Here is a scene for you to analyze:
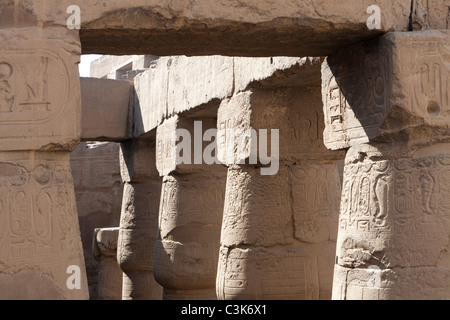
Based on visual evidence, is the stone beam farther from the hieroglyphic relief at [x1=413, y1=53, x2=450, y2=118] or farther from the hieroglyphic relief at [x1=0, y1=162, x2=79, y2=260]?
the hieroglyphic relief at [x1=0, y1=162, x2=79, y2=260]

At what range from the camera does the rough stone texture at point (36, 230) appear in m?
3.46

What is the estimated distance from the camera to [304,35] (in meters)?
4.05

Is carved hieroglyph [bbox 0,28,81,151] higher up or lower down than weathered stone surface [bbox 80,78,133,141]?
lower down

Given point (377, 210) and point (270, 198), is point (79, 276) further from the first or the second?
point (270, 198)

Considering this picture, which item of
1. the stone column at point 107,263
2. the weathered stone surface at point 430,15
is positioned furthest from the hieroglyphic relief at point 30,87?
the stone column at point 107,263

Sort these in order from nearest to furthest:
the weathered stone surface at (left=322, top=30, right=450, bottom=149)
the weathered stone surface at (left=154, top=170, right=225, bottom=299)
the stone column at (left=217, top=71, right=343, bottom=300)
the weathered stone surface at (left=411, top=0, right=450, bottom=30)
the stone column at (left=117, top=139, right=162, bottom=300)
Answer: the weathered stone surface at (left=322, top=30, right=450, bottom=149), the weathered stone surface at (left=411, top=0, right=450, bottom=30), the stone column at (left=217, top=71, right=343, bottom=300), the weathered stone surface at (left=154, top=170, right=225, bottom=299), the stone column at (left=117, top=139, right=162, bottom=300)

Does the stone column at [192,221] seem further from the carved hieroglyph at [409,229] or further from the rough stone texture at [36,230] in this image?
the rough stone texture at [36,230]

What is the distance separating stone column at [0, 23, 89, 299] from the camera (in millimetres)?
3469

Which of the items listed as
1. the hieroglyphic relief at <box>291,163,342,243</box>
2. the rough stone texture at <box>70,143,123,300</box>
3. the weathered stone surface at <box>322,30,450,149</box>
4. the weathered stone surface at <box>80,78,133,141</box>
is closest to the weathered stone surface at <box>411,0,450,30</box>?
the weathered stone surface at <box>322,30,450,149</box>

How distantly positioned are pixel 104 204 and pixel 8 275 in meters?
9.79

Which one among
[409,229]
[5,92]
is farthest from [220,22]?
[409,229]

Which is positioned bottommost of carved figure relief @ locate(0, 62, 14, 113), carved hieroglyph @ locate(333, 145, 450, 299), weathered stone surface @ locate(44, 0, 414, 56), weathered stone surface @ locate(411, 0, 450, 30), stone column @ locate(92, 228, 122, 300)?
stone column @ locate(92, 228, 122, 300)

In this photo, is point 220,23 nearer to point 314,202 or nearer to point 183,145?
point 314,202

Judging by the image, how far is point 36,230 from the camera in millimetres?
3508
